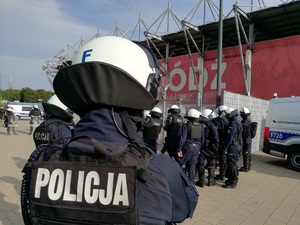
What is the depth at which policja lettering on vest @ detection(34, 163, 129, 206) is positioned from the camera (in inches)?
42.9

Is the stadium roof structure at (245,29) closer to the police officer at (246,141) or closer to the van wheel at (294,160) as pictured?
the van wheel at (294,160)

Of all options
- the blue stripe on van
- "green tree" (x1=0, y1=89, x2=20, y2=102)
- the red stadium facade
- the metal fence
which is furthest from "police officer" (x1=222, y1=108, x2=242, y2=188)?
"green tree" (x1=0, y1=89, x2=20, y2=102)

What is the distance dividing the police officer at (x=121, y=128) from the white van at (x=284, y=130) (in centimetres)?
851

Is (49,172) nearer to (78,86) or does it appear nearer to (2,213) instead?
(78,86)

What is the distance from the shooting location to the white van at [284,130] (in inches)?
329

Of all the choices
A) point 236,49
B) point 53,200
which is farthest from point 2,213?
point 236,49

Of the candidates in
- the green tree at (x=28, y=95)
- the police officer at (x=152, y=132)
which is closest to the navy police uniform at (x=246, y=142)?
the police officer at (x=152, y=132)

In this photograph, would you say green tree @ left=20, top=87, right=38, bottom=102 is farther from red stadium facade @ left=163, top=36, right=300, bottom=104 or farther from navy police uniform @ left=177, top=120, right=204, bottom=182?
navy police uniform @ left=177, top=120, right=204, bottom=182

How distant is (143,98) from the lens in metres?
1.22

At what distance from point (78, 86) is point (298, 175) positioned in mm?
8340

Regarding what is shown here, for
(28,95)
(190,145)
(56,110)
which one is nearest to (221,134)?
(190,145)

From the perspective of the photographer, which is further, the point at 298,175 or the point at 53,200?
the point at 298,175

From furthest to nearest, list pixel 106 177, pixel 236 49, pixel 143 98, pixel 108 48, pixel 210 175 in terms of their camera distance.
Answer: pixel 236 49, pixel 210 175, pixel 108 48, pixel 143 98, pixel 106 177

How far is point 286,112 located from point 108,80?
887 centimetres
